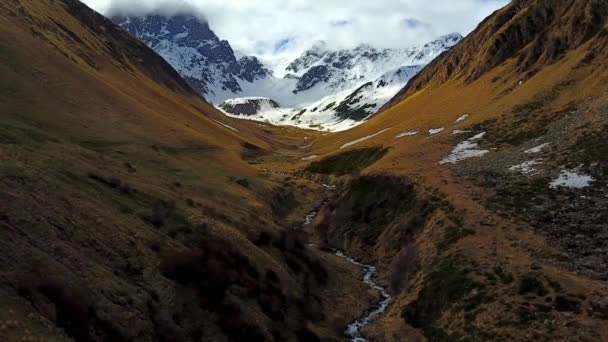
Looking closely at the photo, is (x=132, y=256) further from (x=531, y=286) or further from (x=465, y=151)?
(x=465, y=151)

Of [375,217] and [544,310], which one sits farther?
[375,217]

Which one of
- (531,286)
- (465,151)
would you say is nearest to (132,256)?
(531,286)

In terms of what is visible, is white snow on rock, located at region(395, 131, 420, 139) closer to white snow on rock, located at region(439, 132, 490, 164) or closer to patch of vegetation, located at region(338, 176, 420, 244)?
white snow on rock, located at region(439, 132, 490, 164)

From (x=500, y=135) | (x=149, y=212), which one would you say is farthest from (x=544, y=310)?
(x=500, y=135)

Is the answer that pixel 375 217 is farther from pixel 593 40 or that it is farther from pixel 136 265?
pixel 593 40

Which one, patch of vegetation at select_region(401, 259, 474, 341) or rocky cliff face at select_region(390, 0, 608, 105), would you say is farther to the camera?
rocky cliff face at select_region(390, 0, 608, 105)

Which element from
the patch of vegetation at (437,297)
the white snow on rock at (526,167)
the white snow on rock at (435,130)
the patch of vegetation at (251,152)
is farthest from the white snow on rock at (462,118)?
the patch of vegetation at (251,152)

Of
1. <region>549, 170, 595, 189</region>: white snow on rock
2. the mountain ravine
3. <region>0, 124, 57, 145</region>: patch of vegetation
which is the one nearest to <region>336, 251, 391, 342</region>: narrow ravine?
the mountain ravine
